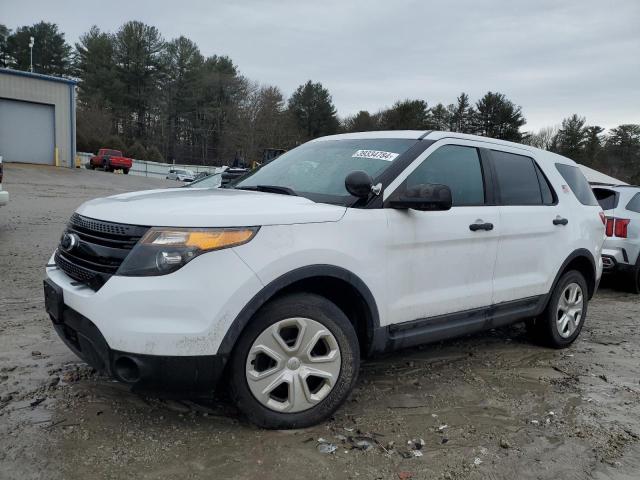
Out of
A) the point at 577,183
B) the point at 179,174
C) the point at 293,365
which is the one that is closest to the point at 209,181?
the point at 577,183

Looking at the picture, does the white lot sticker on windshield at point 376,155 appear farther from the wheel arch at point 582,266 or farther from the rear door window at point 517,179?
the wheel arch at point 582,266

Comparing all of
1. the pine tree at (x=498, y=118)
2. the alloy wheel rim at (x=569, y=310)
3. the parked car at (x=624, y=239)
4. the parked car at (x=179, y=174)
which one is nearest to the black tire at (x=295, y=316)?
the alloy wheel rim at (x=569, y=310)

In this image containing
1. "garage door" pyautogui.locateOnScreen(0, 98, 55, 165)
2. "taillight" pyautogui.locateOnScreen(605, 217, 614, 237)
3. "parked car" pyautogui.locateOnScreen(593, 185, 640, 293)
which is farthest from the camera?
"garage door" pyautogui.locateOnScreen(0, 98, 55, 165)

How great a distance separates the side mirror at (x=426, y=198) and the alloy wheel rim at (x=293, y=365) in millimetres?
910

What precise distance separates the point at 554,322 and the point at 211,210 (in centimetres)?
337

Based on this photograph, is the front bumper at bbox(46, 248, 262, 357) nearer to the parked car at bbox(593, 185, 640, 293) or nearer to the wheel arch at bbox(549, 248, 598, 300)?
the wheel arch at bbox(549, 248, 598, 300)

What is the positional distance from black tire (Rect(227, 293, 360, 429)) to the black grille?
75 cm

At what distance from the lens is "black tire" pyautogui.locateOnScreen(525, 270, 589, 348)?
4656 mm

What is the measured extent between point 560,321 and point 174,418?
3459 millimetres

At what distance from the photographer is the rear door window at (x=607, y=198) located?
7695mm

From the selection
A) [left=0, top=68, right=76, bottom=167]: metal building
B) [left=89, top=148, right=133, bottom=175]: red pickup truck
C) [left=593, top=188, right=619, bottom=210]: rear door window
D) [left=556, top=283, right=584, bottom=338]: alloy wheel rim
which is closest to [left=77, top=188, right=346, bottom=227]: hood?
[left=556, top=283, right=584, bottom=338]: alloy wheel rim

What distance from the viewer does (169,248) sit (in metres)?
2.60

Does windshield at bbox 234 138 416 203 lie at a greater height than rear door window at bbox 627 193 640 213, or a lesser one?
greater

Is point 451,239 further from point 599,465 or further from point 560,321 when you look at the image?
point 560,321
